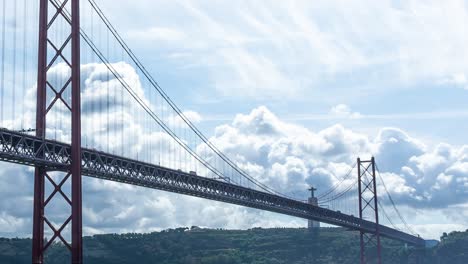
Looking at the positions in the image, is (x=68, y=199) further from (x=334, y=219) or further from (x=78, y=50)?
(x=334, y=219)

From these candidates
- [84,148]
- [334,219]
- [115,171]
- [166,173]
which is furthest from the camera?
[334,219]

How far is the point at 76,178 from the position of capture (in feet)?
205

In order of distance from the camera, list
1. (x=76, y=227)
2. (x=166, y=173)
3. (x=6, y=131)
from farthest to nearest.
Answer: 1. (x=166, y=173)
2. (x=6, y=131)
3. (x=76, y=227)

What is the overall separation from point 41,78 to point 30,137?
5.26m

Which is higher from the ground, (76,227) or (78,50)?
(78,50)

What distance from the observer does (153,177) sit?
9706 cm

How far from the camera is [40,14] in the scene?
214ft

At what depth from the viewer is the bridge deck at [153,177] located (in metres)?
66.2

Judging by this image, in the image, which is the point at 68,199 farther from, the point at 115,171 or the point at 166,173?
the point at 166,173

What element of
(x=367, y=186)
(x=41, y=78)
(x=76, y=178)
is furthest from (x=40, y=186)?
(x=367, y=186)

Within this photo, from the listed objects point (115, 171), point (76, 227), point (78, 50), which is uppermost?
point (78, 50)

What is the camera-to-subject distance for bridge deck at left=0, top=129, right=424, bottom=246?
66188 millimetres

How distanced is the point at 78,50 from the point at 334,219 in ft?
325

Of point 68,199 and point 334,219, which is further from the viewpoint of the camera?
point 334,219
